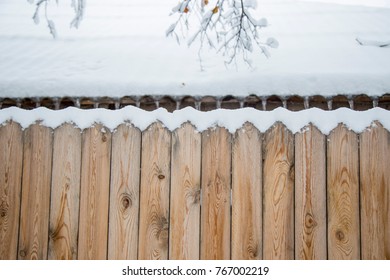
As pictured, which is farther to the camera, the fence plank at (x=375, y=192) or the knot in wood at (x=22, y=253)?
the knot in wood at (x=22, y=253)

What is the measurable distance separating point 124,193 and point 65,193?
0.34m

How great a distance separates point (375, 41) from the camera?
2.27 m

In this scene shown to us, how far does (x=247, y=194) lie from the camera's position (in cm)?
172

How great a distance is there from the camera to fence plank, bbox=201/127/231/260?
5.64ft

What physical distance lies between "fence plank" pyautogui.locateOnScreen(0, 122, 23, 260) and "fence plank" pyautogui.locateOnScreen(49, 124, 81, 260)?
8.1 inches

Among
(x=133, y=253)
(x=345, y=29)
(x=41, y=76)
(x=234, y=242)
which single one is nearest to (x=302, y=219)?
(x=234, y=242)

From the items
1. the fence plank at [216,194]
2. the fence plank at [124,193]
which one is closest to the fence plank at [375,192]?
the fence plank at [216,194]

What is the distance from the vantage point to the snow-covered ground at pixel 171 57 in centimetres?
183

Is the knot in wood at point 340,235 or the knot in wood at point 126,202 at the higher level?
the knot in wood at point 126,202

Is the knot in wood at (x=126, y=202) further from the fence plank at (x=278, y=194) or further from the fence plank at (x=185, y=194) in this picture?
the fence plank at (x=278, y=194)

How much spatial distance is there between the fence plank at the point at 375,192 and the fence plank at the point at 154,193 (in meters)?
1.04

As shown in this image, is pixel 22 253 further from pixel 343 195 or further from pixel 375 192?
pixel 375 192
